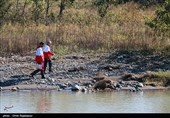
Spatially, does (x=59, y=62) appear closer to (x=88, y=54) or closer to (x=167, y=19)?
(x=88, y=54)

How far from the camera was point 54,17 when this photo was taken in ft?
109

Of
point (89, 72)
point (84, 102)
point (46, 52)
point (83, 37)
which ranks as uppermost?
point (83, 37)

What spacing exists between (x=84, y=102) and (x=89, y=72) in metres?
5.37

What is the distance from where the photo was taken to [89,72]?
20422 millimetres

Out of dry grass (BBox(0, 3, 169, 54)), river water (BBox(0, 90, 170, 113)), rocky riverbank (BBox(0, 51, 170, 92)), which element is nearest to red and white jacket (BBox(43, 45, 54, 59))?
rocky riverbank (BBox(0, 51, 170, 92))

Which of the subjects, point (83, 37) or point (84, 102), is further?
point (83, 37)

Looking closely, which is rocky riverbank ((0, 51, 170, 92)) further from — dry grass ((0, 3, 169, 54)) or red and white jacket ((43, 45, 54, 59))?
dry grass ((0, 3, 169, 54))

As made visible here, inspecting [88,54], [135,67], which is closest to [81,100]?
[135,67]

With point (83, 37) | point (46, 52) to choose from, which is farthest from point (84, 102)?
point (83, 37)

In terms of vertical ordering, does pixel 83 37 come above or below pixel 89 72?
above

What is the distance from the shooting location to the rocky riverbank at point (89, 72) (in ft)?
59.3

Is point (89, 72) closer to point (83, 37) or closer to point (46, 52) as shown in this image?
point (46, 52)

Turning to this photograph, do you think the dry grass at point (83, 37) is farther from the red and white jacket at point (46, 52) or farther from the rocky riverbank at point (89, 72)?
the red and white jacket at point (46, 52)

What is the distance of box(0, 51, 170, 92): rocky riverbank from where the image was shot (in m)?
18.1
